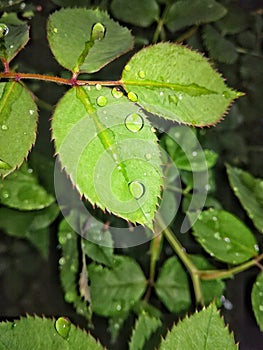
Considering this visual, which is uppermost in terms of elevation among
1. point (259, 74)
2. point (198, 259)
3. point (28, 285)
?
point (259, 74)

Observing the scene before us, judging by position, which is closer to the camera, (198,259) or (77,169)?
(77,169)

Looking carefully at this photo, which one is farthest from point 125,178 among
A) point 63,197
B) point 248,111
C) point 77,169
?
point 248,111

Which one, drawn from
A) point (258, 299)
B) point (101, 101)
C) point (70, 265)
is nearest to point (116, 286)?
point (70, 265)

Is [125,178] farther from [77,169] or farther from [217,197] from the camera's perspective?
[217,197]

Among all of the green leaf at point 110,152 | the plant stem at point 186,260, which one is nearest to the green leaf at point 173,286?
the plant stem at point 186,260

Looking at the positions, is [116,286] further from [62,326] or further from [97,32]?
[97,32]

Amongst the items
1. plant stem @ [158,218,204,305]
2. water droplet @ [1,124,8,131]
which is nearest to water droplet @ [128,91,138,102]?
water droplet @ [1,124,8,131]
